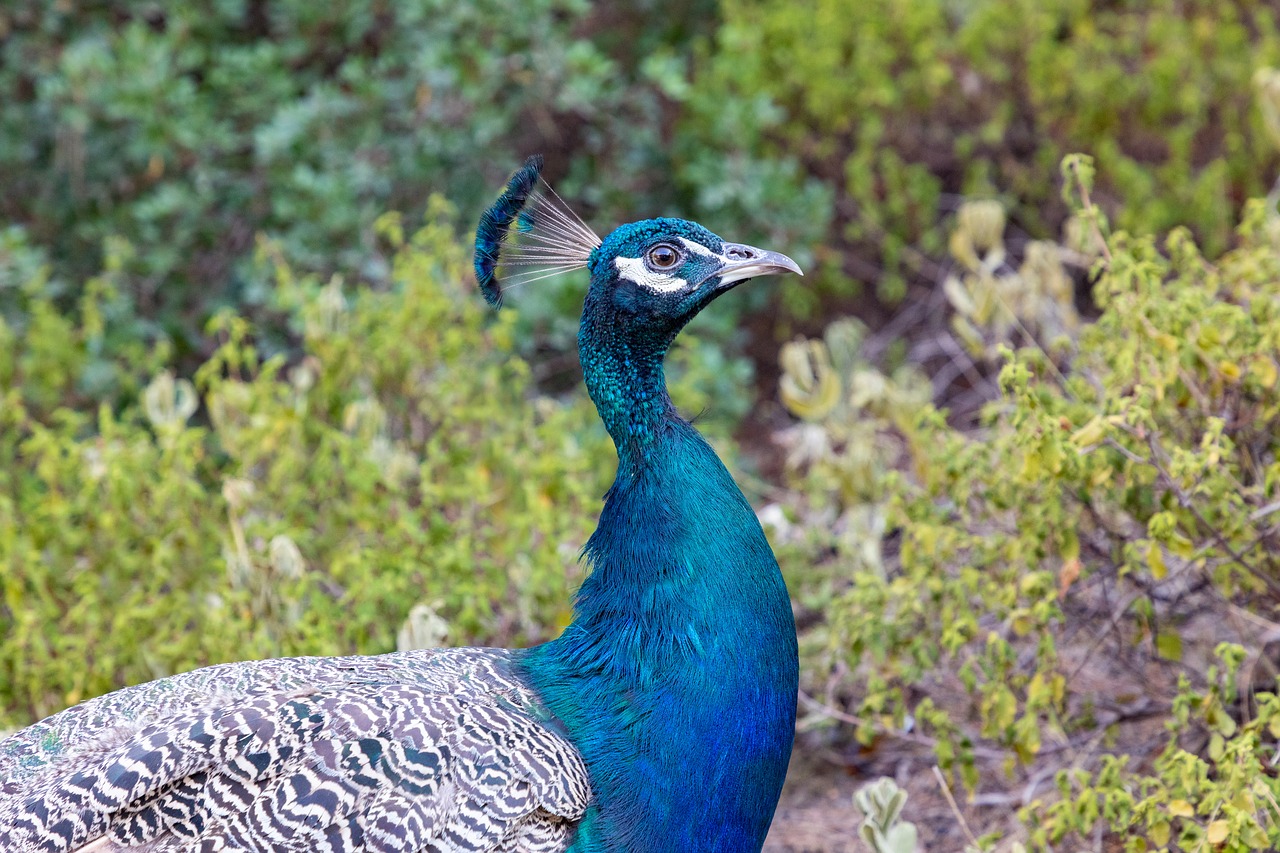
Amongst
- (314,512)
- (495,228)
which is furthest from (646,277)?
(314,512)

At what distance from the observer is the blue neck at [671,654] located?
6.95ft

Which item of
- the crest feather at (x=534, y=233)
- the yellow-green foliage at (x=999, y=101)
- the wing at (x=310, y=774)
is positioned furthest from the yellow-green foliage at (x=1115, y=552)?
the yellow-green foliage at (x=999, y=101)

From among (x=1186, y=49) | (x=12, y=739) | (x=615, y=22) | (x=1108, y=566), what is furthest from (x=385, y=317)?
(x=1186, y=49)

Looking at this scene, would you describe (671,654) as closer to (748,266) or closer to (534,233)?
(748,266)

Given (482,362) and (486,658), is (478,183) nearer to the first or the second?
(482,362)

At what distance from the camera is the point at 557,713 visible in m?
2.21

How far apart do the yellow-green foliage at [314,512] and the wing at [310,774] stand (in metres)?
0.57

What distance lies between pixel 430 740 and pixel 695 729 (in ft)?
1.24

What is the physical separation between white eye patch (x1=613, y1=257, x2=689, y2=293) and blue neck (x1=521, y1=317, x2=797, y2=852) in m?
0.12

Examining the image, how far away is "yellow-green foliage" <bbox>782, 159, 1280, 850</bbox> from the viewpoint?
229 centimetres

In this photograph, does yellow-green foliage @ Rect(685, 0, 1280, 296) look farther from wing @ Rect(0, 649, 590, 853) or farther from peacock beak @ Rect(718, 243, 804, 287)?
wing @ Rect(0, 649, 590, 853)

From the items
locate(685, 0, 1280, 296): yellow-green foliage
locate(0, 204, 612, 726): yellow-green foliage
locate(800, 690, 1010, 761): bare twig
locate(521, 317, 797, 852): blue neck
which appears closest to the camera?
locate(521, 317, 797, 852): blue neck

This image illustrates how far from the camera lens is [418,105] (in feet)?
15.3

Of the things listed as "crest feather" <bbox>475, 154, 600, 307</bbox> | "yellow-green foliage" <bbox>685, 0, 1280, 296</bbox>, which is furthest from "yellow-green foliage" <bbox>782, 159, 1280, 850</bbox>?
"yellow-green foliage" <bbox>685, 0, 1280, 296</bbox>
